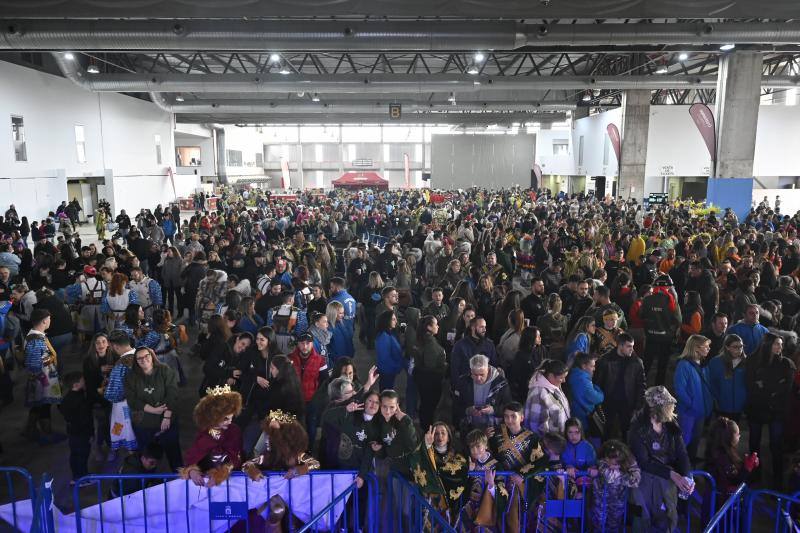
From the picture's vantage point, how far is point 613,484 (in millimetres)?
4031

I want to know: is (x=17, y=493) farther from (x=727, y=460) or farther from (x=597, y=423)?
(x=727, y=460)

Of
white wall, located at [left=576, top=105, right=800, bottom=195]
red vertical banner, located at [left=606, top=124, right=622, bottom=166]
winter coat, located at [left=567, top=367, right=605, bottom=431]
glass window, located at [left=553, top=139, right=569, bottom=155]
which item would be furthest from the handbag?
glass window, located at [left=553, top=139, right=569, bottom=155]

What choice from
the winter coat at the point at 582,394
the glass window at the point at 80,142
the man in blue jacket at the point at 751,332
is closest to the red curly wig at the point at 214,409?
the winter coat at the point at 582,394

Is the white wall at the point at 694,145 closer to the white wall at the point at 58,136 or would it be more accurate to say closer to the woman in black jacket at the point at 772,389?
the white wall at the point at 58,136

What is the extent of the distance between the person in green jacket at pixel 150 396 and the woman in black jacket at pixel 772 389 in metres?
5.01

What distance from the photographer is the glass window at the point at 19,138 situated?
755 inches

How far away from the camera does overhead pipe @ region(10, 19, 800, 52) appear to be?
1214 cm

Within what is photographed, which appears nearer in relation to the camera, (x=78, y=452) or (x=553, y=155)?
(x=78, y=452)

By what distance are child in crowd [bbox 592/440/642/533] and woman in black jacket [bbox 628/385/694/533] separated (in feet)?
0.48

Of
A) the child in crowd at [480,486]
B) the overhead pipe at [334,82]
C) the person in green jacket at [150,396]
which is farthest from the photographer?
the overhead pipe at [334,82]

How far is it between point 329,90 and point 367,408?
18153mm

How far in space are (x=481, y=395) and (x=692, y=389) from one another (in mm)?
1782

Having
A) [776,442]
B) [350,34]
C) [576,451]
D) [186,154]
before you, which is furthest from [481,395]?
[186,154]

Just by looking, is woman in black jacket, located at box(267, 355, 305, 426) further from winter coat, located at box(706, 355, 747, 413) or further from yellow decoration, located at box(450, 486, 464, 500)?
winter coat, located at box(706, 355, 747, 413)
